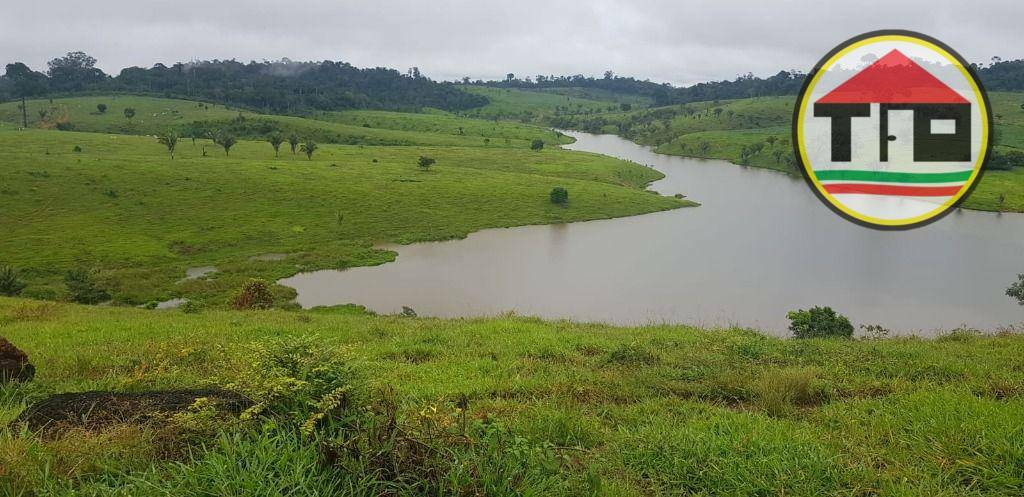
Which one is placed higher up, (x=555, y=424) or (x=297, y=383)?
(x=297, y=383)

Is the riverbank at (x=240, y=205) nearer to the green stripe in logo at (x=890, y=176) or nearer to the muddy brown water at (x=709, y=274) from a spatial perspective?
the muddy brown water at (x=709, y=274)

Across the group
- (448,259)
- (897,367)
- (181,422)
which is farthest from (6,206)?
(897,367)

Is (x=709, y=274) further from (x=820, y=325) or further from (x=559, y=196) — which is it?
(x=559, y=196)

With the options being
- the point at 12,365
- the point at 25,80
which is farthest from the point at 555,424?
the point at 25,80

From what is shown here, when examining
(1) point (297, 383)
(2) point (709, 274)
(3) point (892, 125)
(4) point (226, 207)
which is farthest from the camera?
(4) point (226, 207)

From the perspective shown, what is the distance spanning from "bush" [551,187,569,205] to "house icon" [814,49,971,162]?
5420 centimetres

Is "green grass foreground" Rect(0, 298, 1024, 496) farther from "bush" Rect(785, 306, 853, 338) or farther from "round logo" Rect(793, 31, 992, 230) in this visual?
"bush" Rect(785, 306, 853, 338)

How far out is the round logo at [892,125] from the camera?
346 centimetres

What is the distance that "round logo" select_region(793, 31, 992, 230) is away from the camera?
11.3ft

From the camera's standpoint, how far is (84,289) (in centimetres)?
2862

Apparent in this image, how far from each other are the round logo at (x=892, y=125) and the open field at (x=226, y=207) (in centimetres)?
2975

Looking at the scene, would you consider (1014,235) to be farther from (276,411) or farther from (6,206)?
(6,206)

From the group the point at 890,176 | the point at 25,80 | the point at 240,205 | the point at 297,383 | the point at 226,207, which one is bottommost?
the point at 297,383

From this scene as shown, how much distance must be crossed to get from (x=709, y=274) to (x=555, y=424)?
32798 millimetres
